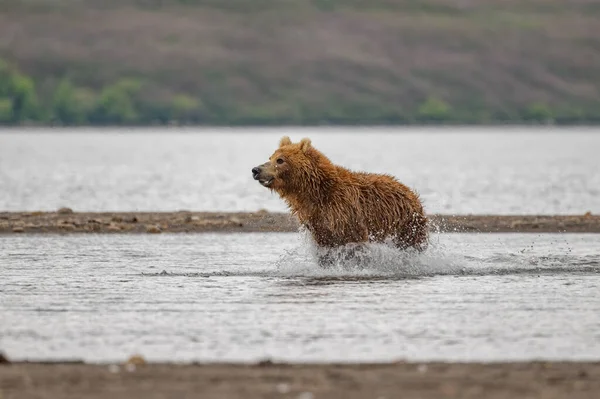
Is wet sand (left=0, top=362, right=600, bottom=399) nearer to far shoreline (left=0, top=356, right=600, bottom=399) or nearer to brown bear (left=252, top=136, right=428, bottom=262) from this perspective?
far shoreline (left=0, top=356, right=600, bottom=399)

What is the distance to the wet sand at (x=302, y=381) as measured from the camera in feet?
32.7

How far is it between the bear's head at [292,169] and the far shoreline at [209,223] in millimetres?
7705

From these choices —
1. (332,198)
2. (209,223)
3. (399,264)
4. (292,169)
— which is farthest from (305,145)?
(209,223)

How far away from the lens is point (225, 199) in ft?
135

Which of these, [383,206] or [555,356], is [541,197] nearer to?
[383,206]

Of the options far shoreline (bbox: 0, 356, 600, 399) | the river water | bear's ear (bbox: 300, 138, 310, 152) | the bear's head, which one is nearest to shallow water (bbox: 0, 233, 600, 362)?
the river water

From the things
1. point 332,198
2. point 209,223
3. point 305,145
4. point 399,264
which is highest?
point 305,145

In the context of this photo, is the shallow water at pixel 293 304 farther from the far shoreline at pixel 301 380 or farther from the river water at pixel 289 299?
the far shoreline at pixel 301 380

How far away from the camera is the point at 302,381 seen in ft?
34.1

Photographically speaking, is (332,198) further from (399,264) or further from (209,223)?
(209,223)

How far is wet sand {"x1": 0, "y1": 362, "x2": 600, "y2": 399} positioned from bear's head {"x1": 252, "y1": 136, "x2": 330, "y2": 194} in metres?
7.13

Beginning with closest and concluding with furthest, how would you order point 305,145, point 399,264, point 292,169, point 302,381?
point 302,381 < point 292,169 < point 305,145 < point 399,264

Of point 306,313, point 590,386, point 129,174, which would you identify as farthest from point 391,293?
point 129,174

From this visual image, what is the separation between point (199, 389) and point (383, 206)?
872 centimetres
